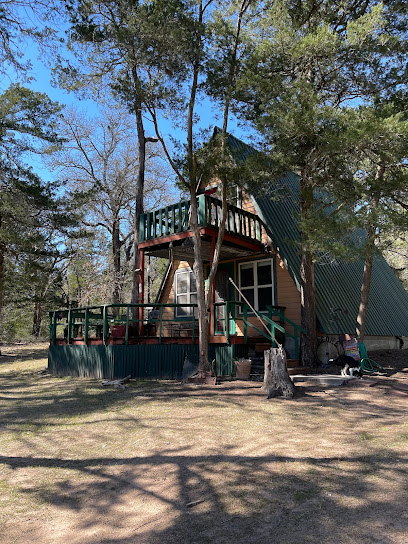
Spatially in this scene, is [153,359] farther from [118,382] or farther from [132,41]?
[132,41]

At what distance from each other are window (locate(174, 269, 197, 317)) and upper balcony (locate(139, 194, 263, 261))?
5.52 feet

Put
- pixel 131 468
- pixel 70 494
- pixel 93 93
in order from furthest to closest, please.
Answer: pixel 93 93 < pixel 131 468 < pixel 70 494

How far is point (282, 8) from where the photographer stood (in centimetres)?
942

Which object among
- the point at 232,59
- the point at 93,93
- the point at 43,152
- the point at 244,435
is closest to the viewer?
the point at 244,435

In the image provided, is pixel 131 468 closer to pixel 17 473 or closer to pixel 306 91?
pixel 17 473

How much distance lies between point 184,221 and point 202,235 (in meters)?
1.00

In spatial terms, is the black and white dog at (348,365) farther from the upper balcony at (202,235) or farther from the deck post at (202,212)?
the deck post at (202,212)

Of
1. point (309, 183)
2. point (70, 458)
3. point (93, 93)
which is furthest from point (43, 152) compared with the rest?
point (70, 458)

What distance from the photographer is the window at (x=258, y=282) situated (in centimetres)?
1241

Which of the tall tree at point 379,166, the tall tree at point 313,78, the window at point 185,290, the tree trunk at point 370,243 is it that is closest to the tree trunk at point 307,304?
the tall tree at point 313,78

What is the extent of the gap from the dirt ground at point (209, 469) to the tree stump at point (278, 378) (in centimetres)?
20

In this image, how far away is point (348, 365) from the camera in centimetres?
935

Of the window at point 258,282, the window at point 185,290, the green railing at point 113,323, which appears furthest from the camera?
the window at point 185,290

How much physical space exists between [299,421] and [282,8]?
8976 mm
